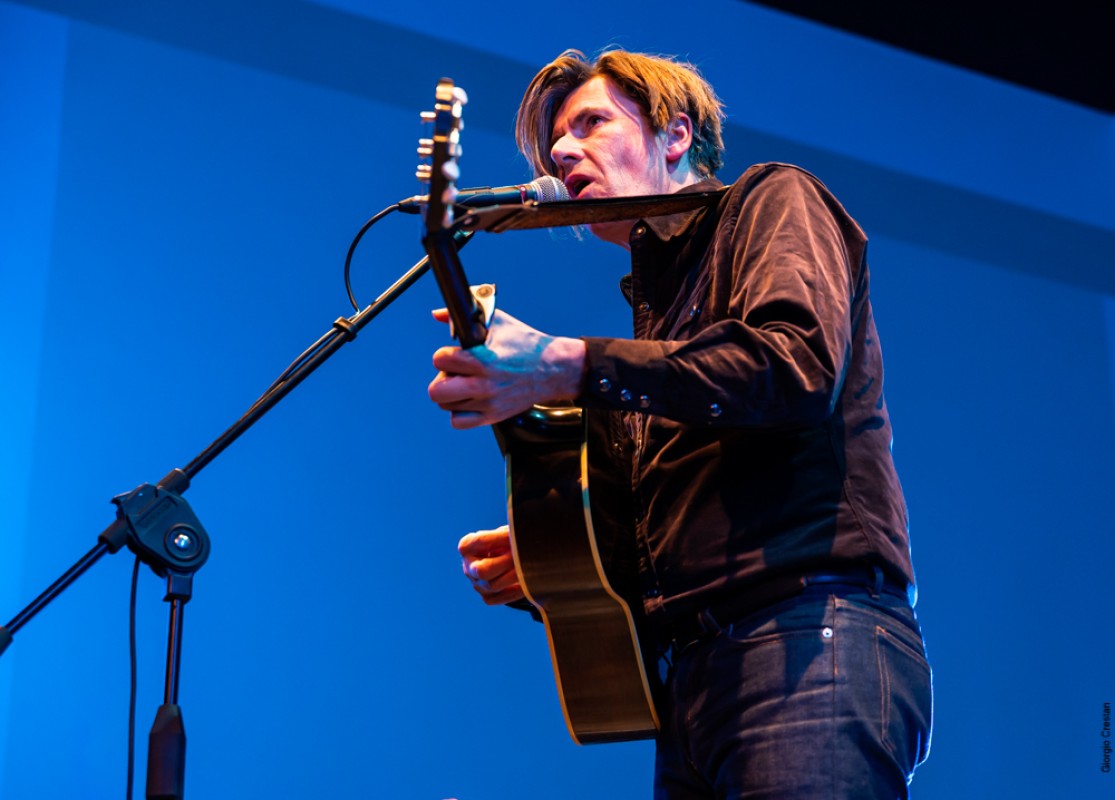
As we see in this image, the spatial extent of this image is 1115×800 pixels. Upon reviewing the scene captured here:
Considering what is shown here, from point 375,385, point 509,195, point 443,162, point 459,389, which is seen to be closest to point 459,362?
point 459,389

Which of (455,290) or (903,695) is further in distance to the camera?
(903,695)

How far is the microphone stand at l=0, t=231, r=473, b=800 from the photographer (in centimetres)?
160

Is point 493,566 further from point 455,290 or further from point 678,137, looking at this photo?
point 678,137

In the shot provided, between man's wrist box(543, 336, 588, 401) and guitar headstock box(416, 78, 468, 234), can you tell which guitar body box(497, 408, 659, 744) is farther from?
guitar headstock box(416, 78, 468, 234)

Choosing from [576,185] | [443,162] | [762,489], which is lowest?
[762,489]

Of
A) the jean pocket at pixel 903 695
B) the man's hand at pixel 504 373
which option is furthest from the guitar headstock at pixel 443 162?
the jean pocket at pixel 903 695

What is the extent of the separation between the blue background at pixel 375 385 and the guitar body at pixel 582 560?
4.43 ft

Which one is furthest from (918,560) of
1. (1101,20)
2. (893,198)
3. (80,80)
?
(80,80)

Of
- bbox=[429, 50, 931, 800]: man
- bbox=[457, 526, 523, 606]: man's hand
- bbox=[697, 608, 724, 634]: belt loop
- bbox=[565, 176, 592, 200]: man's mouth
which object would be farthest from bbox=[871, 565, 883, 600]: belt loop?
bbox=[565, 176, 592, 200]: man's mouth

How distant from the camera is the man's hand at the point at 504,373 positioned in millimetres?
1444

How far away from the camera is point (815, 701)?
1.49 meters

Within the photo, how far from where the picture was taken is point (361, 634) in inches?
123

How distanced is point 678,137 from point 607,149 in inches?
6.7

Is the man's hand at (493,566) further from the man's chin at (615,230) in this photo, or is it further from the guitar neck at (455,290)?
the guitar neck at (455,290)
